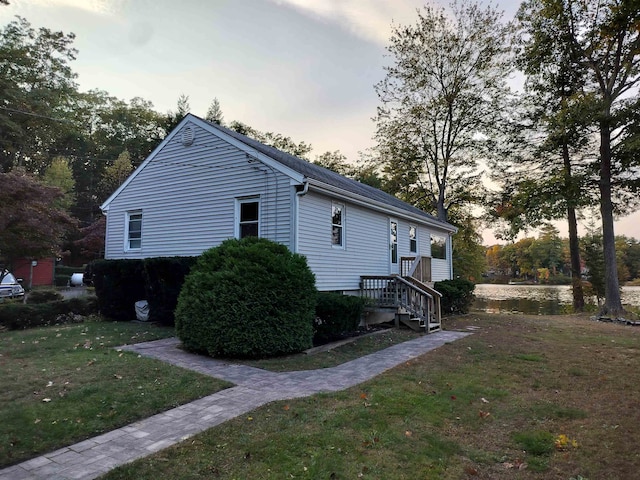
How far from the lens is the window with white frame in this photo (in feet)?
41.3

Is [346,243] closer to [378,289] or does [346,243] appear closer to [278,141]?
[378,289]

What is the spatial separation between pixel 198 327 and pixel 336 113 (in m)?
11.1

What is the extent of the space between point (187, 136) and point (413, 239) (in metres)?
9.09

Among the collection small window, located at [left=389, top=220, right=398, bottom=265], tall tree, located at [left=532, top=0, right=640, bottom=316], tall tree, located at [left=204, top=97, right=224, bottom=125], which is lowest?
small window, located at [left=389, top=220, right=398, bottom=265]

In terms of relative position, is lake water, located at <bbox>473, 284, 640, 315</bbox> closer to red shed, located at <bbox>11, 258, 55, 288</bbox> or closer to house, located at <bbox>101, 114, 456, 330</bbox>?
house, located at <bbox>101, 114, 456, 330</bbox>

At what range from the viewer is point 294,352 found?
726cm

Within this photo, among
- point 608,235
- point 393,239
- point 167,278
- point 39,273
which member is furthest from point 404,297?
point 39,273

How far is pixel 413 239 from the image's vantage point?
15281mm

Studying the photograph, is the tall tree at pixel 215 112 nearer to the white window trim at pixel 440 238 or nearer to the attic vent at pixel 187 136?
the white window trim at pixel 440 238

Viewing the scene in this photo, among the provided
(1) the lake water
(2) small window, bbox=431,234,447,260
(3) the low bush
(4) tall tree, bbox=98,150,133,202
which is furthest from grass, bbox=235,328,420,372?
(4) tall tree, bbox=98,150,133,202

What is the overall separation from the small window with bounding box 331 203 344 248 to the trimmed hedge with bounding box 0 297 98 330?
24.2 ft

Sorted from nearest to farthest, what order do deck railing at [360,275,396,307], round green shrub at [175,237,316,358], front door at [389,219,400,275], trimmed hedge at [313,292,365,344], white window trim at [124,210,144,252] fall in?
round green shrub at [175,237,316,358], trimmed hedge at [313,292,365,344], deck railing at [360,275,396,307], white window trim at [124,210,144,252], front door at [389,219,400,275]

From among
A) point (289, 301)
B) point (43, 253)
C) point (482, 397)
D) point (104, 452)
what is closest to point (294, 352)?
point (289, 301)

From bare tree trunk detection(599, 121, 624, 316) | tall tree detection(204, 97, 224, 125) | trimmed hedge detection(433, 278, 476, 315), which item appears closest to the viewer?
trimmed hedge detection(433, 278, 476, 315)
